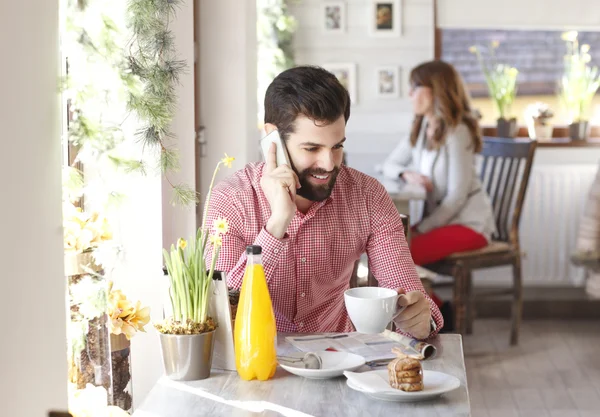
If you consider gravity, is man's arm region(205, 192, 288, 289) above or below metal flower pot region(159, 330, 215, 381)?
above

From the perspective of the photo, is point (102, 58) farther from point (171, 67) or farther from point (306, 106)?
point (306, 106)

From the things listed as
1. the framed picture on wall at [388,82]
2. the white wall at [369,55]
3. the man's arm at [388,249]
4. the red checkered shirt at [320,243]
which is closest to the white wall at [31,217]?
the red checkered shirt at [320,243]

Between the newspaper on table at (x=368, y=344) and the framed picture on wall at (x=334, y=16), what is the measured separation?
335 cm

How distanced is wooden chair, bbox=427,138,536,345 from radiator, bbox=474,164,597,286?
0.36 metres

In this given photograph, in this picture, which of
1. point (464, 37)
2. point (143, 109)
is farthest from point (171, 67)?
point (464, 37)

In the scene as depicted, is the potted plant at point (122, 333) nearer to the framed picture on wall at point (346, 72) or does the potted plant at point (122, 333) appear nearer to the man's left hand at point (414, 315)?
the man's left hand at point (414, 315)

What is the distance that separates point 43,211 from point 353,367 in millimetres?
656

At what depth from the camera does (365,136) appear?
5.05 m

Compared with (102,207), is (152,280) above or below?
below

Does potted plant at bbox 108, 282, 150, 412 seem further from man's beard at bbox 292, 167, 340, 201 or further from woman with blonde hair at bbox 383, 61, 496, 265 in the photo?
woman with blonde hair at bbox 383, 61, 496, 265

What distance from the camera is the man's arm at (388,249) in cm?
208

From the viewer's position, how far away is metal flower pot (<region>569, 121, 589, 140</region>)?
5.06m

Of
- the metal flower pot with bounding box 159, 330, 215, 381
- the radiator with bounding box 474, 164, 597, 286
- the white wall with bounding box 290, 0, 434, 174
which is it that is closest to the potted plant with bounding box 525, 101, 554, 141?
the radiator with bounding box 474, 164, 597, 286

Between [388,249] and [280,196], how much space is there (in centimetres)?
30
